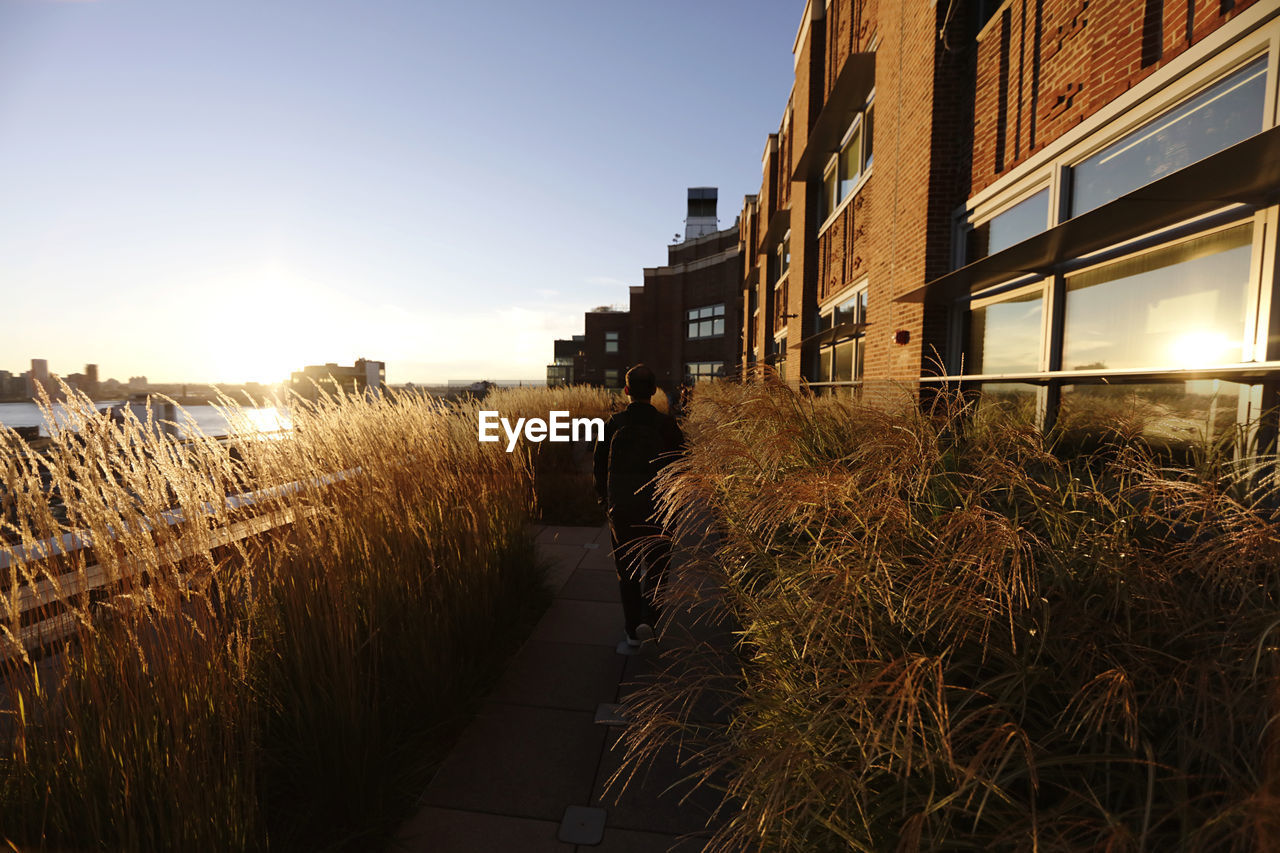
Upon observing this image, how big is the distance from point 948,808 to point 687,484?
1.89 m

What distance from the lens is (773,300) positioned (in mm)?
21047

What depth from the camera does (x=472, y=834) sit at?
2426 mm

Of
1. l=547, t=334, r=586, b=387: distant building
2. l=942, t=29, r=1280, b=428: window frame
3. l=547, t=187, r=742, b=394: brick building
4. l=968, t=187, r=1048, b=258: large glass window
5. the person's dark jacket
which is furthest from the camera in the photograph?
l=547, t=334, r=586, b=387: distant building

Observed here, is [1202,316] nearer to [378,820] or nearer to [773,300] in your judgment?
[378,820]

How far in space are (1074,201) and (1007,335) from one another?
4.90 ft

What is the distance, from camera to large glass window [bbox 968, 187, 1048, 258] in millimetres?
5387

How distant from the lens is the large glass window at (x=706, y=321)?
3894cm

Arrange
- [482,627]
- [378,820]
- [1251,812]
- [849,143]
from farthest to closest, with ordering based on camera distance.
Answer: [849,143] < [482,627] < [378,820] < [1251,812]

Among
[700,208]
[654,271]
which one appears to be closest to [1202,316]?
[654,271]

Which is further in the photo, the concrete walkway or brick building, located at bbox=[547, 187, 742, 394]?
brick building, located at bbox=[547, 187, 742, 394]

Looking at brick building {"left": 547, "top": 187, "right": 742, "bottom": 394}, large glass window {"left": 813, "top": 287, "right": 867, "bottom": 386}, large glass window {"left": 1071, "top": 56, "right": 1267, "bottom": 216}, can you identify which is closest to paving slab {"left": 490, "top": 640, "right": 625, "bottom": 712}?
large glass window {"left": 1071, "top": 56, "right": 1267, "bottom": 216}

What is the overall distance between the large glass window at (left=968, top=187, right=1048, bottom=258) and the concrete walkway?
5374 mm

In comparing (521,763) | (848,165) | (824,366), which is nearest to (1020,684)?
(521,763)

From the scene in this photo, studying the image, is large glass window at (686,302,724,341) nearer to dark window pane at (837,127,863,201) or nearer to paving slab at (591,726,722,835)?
dark window pane at (837,127,863,201)
